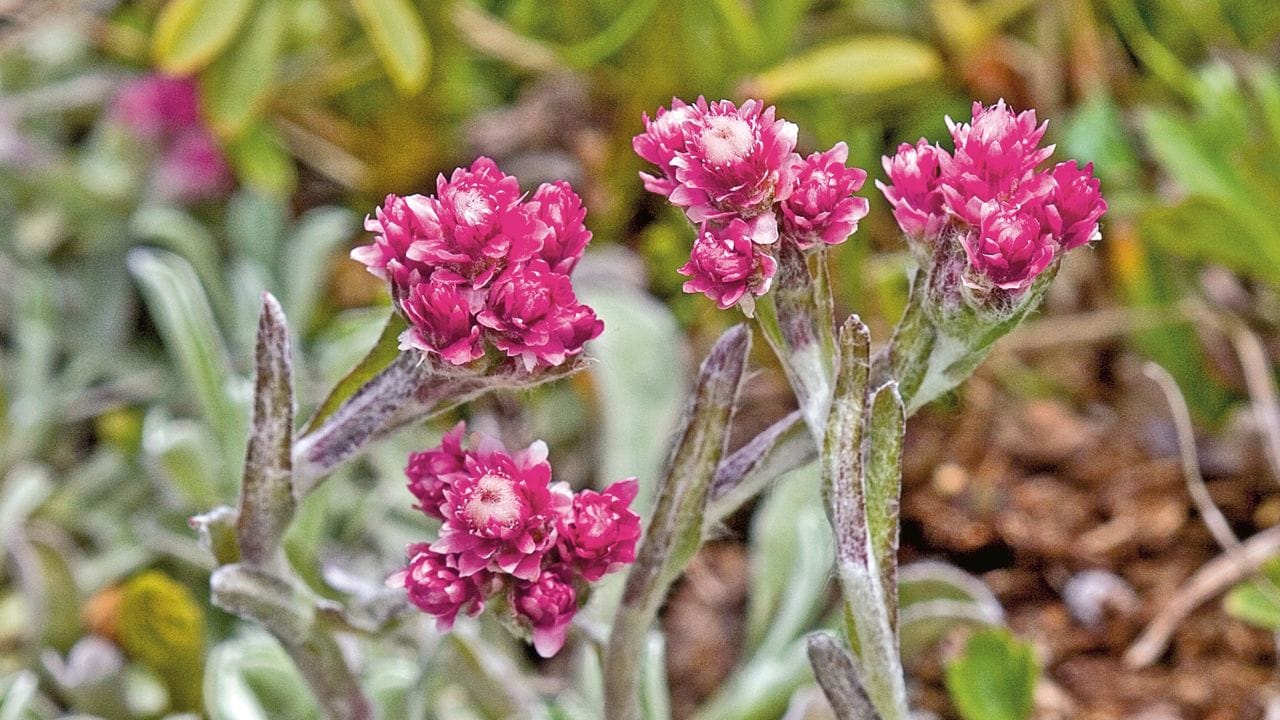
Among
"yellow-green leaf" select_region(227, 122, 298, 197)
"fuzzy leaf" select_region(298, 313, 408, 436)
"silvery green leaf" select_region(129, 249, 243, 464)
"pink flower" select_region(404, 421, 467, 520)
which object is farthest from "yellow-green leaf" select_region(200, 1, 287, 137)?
"pink flower" select_region(404, 421, 467, 520)

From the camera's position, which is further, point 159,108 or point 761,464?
point 159,108

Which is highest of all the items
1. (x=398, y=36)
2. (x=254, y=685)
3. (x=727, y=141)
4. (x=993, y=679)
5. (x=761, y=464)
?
(x=398, y=36)

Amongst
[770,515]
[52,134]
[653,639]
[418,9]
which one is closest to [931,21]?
[418,9]

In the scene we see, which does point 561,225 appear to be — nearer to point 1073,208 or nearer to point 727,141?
point 727,141

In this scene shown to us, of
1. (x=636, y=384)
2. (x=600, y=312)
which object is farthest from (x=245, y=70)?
(x=636, y=384)

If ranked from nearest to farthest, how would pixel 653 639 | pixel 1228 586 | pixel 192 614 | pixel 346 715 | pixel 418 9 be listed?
pixel 346 715 < pixel 653 639 < pixel 192 614 < pixel 1228 586 < pixel 418 9

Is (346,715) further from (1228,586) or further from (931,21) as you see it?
(931,21)

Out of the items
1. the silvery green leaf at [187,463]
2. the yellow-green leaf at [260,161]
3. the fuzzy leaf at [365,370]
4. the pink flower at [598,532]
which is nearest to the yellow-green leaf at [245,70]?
the yellow-green leaf at [260,161]

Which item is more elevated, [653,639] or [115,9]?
[115,9]
